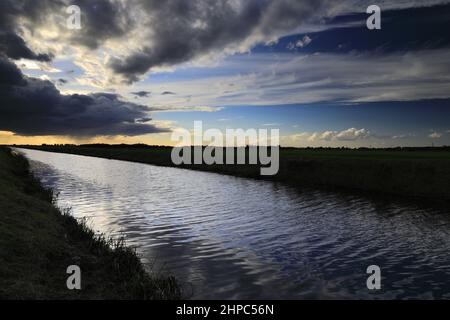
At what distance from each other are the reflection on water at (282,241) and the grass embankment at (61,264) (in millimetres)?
1714

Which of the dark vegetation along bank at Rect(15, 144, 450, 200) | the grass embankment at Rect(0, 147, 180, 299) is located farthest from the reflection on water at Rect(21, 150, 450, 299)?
the dark vegetation along bank at Rect(15, 144, 450, 200)

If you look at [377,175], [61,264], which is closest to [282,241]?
[61,264]

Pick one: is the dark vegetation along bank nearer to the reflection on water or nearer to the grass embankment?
the reflection on water

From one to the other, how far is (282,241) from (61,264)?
978cm

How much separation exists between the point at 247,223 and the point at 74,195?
18.4m

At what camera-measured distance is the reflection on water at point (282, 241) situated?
12.4m

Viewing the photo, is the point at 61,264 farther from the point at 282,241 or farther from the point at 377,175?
the point at 377,175

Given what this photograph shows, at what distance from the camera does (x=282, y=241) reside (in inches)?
716

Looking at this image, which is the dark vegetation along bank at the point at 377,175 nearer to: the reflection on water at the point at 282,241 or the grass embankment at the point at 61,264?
the reflection on water at the point at 282,241

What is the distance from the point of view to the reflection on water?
1243cm

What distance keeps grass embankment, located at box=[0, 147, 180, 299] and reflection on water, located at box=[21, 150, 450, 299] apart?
5.62ft

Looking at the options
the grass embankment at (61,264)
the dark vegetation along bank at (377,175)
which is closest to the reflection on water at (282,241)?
the grass embankment at (61,264)
